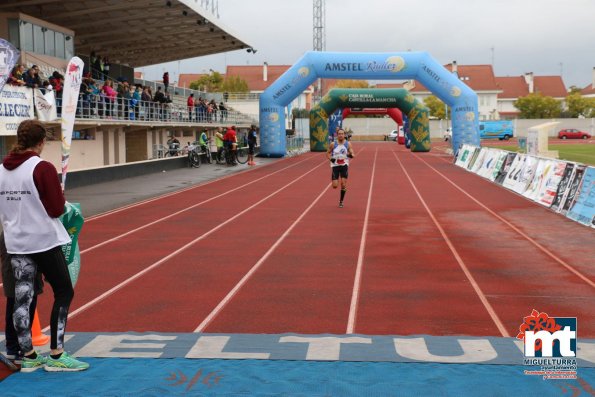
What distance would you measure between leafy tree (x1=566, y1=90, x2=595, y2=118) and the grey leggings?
106081 mm

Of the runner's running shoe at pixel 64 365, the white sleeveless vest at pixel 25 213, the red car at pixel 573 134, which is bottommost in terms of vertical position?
the runner's running shoe at pixel 64 365

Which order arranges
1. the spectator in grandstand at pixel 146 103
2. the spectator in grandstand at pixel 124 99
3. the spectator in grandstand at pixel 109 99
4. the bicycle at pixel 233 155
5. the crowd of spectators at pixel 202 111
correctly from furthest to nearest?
the crowd of spectators at pixel 202 111 → the bicycle at pixel 233 155 → the spectator in grandstand at pixel 146 103 → the spectator in grandstand at pixel 124 99 → the spectator in grandstand at pixel 109 99

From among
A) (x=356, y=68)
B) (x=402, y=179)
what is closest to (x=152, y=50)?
(x=356, y=68)

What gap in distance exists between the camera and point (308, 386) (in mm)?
5129

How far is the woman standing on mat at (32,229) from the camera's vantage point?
532 cm

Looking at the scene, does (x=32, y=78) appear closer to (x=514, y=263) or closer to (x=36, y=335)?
(x=514, y=263)

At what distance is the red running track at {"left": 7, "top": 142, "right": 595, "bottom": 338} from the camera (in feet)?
23.8

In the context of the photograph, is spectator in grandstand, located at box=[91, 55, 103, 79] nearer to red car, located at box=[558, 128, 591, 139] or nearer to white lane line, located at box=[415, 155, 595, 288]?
white lane line, located at box=[415, 155, 595, 288]

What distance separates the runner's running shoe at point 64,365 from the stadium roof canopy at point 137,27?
78.3 ft

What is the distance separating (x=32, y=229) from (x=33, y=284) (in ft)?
1.48

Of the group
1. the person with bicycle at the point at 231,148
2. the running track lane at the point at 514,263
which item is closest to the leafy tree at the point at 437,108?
the person with bicycle at the point at 231,148

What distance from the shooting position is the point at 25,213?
17.5 ft

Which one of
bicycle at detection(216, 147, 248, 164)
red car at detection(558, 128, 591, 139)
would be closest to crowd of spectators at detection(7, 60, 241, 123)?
bicycle at detection(216, 147, 248, 164)

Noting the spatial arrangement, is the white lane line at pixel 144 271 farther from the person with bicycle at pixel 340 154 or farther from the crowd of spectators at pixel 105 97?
the crowd of spectators at pixel 105 97
